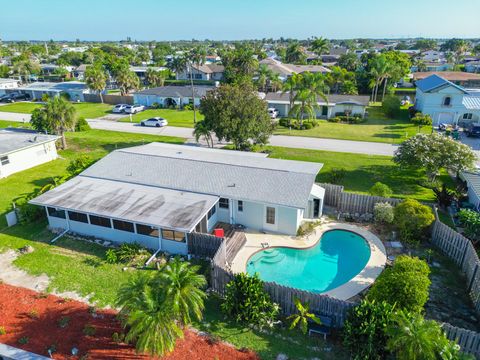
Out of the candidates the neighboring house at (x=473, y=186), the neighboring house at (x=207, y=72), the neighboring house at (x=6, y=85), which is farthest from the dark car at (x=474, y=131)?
the neighboring house at (x=6, y=85)

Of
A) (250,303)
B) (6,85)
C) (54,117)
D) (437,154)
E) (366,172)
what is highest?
(6,85)

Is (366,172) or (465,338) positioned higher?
(465,338)

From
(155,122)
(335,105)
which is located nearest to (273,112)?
(335,105)

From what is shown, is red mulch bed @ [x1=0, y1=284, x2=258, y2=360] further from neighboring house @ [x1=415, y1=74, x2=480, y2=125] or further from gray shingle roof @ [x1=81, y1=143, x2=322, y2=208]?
neighboring house @ [x1=415, y1=74, x2=480, y2=125]

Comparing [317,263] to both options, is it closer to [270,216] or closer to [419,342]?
[270,216]

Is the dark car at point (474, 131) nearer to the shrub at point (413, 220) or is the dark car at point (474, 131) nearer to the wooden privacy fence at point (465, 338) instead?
the shrub at point (413, 220)
